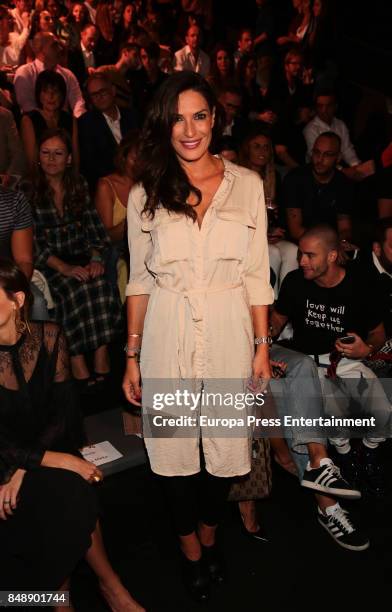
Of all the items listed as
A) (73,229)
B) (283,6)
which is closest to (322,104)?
(73,229)

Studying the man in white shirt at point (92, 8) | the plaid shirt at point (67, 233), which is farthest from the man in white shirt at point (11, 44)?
the plaid shirt at point (67, 233)

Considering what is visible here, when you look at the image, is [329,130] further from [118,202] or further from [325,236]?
[325,236]

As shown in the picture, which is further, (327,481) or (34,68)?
(34,68)

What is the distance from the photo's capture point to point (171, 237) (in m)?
1.96

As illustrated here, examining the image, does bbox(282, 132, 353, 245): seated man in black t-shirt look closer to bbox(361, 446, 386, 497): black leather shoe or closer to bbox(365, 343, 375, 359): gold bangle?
bbox(365, 343, 375, 359): gold bangle

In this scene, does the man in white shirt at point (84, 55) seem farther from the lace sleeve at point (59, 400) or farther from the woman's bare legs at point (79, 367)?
the lace sleeve at point (59, 400)

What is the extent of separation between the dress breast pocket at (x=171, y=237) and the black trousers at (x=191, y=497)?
0.76m

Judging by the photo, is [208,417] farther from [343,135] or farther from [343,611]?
[343,135]

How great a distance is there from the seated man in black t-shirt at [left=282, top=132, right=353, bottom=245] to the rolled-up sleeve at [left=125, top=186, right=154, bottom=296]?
2385 millimetres

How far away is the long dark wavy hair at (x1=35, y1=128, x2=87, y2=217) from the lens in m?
3.50

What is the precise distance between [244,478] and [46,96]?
3.05m

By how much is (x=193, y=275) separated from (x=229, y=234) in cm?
17

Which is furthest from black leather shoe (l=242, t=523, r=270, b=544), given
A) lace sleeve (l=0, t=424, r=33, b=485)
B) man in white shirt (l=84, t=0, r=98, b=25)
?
man in white shirt (l=84, t=0, r=98, b=25)

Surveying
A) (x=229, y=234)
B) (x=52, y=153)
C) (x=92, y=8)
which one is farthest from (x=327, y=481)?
(x=92, y=8)
